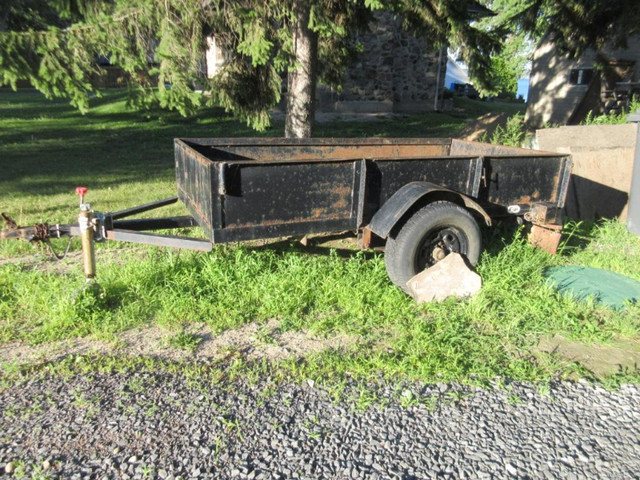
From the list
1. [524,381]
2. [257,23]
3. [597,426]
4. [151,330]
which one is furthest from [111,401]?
[257,23]

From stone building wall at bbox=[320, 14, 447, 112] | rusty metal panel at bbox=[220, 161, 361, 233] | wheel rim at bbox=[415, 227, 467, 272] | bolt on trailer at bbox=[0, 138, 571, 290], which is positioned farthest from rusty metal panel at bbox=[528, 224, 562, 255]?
stone building wall at bbox=[320, 14, 447, 112]

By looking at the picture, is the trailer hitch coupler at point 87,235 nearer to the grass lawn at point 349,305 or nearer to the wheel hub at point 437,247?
the grass lawn at point 349,305

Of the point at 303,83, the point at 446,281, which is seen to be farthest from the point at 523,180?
the point at 303,83

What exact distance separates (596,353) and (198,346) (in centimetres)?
286

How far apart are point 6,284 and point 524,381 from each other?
4.21m

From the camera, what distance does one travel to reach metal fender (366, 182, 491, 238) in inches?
161

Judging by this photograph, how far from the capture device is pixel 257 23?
→ 5980 millimetres

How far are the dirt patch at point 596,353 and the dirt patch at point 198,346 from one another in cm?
148

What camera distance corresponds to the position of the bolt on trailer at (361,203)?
3824 mm

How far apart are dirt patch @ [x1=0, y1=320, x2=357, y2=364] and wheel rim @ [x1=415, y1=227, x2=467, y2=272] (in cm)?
102

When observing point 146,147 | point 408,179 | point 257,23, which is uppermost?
point 257,23

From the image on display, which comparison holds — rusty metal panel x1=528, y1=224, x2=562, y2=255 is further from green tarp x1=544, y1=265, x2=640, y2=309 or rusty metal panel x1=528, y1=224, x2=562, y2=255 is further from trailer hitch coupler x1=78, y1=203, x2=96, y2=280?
trailer hitch coupler x1=78, y1=203, x2=96, y2=280

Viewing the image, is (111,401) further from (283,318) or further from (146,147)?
(146,147)

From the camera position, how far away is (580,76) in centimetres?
1620
